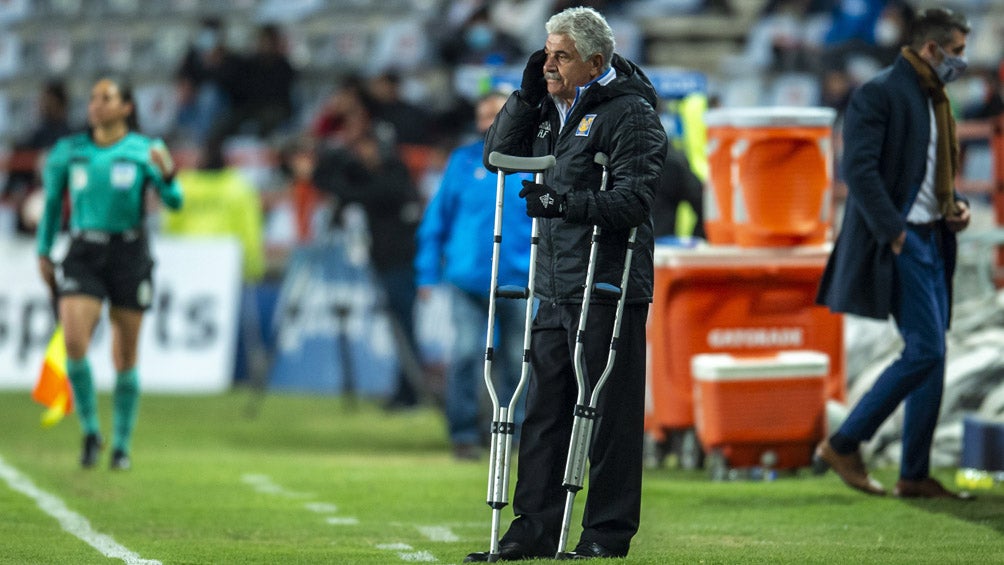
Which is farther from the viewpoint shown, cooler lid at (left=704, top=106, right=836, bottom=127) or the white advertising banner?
the white advertising banner

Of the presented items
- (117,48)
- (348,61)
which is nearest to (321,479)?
(348,61)

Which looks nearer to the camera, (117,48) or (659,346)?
(659,346)

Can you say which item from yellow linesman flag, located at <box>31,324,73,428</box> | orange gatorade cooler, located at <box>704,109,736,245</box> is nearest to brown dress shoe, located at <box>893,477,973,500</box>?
orange gatorade cooler, located at <box>704,109,736,245</box>

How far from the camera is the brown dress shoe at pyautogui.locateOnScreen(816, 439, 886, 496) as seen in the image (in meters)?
9.73

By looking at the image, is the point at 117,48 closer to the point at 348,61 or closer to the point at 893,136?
the point at 348,61

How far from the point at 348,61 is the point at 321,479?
52.3ft

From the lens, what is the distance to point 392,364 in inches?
719

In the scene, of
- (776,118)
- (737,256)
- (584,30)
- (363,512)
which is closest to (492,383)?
(584,30)

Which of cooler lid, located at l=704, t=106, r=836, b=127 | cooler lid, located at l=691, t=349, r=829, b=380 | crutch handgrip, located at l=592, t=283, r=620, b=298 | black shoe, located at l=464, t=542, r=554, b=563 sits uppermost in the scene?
cooler lid, located at l=704, t=106, r=836, b=127

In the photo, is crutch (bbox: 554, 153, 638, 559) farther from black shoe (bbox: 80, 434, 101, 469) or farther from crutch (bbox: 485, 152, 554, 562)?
black shoe (bbox: 80, 434, 101, 469)

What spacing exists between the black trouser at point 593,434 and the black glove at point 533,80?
2.65 feet

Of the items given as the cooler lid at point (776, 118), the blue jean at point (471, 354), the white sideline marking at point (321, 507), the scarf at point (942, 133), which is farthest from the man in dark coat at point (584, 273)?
the blue jean at point (471, 354)

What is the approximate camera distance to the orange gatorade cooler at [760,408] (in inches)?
434

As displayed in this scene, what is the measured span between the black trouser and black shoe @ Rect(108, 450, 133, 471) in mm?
5075
